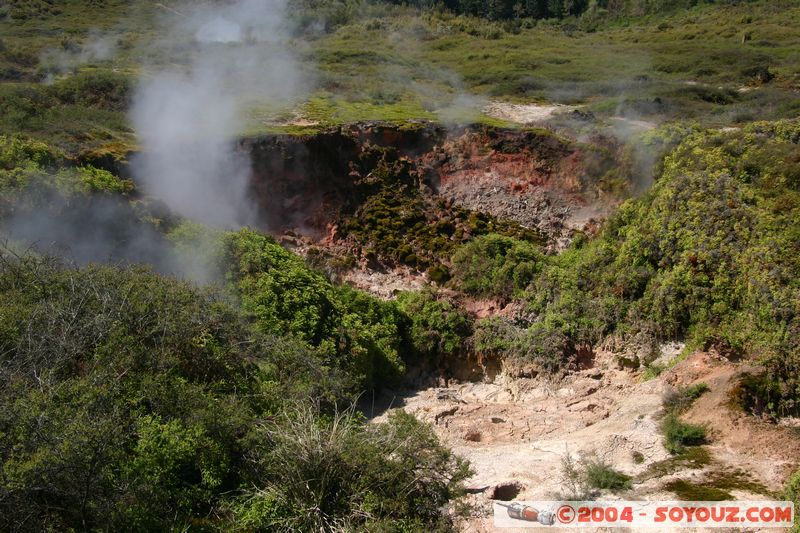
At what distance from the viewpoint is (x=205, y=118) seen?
19562 mm

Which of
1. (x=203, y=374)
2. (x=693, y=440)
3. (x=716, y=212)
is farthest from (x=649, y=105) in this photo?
(x=203, y=374)

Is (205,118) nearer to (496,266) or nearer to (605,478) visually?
(496,266)

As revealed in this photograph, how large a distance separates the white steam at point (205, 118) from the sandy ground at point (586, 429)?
749 centimetres

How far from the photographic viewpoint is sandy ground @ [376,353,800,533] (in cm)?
786

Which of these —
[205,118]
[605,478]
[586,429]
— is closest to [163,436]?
[605,478]

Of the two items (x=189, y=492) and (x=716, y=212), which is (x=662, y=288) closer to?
(x=716, y=212)

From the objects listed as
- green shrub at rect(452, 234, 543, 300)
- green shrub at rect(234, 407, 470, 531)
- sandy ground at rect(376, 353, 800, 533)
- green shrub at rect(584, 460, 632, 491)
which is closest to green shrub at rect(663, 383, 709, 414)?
sandy ground at rect(376, 353, 800, 533)

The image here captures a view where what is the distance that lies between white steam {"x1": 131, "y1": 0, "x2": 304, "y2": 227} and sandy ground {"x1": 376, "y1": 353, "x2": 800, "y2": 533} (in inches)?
295

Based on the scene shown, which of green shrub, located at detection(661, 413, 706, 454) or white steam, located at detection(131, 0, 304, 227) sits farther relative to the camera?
white steam, located at detection(131, 0, 304, 227)

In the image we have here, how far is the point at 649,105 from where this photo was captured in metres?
22.5

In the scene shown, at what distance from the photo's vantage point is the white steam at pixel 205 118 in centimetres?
1652

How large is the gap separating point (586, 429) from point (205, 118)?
1440cm

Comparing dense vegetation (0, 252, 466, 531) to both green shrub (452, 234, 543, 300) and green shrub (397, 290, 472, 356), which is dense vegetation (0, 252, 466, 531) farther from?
green shrub (452, 234, 543, 300)

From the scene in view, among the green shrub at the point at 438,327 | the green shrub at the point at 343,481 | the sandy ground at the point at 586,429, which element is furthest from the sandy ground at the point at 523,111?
the green shrub at the point at 343,481
